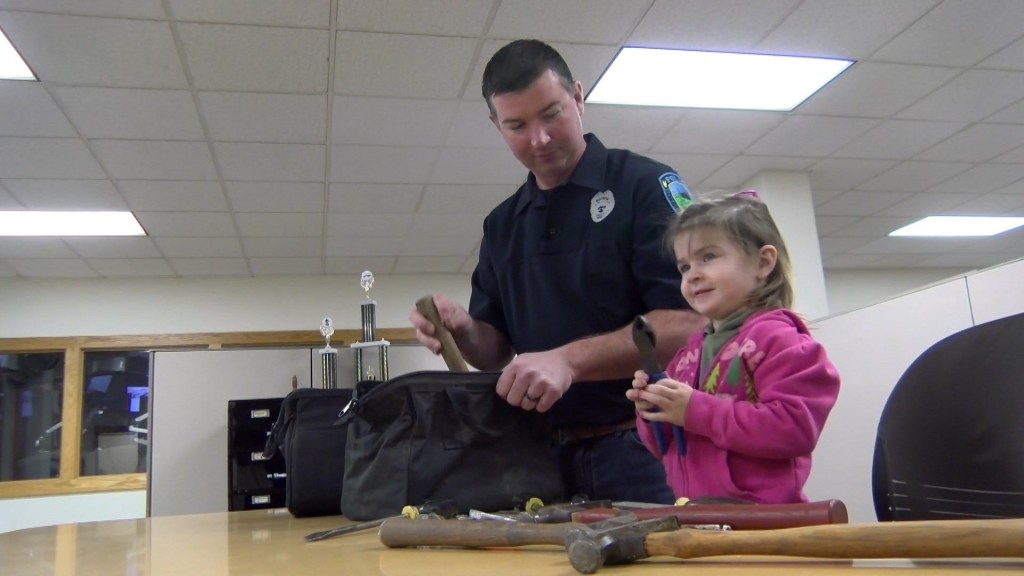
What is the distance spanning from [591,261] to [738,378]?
1.00 feet

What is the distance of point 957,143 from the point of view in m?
4.38

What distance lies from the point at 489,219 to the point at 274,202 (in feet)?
11.8

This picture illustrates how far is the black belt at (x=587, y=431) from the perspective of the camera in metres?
1.10

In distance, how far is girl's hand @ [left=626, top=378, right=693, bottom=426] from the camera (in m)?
0.87

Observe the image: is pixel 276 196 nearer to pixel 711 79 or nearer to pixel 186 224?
pixel 186 224

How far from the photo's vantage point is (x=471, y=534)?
61 centimetres

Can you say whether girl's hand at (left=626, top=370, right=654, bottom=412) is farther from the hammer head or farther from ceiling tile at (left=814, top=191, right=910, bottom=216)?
ceiling tile at (left=814, top=191, right=910, bottom=216)

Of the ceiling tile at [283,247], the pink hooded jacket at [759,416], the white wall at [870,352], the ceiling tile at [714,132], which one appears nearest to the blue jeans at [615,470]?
the pink hooded jacket at [759,416]

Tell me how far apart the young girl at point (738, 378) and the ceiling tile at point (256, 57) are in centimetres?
226

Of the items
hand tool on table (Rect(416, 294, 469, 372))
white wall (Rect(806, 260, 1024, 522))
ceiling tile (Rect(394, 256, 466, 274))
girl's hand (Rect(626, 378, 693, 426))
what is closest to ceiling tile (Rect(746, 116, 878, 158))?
white wall (Rect(806, 260, 1024, 522))

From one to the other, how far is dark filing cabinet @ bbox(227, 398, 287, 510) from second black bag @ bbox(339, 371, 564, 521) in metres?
1.29

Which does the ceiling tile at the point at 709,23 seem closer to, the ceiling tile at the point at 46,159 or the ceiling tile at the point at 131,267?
the ceiling tile at the point at 46,159

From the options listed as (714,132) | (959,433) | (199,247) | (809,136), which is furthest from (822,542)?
(199,247)

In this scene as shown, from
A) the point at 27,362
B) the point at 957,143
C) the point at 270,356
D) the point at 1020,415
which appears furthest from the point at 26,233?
the point at 957,143
